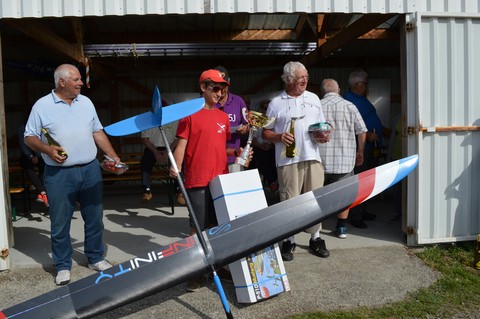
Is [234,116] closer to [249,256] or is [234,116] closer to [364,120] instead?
[249,256]

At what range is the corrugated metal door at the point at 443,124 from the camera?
436 centimetres

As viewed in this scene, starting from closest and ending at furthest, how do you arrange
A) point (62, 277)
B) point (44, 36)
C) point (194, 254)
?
1. point (194, 254)
2. point (62, 277)
3. point (44, 36)

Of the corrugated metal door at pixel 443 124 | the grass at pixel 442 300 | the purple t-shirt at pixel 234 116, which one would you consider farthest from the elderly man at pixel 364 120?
the purple t-shirt at pixel 234 116

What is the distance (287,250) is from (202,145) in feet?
4.85

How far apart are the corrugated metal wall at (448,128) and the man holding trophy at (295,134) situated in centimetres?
114

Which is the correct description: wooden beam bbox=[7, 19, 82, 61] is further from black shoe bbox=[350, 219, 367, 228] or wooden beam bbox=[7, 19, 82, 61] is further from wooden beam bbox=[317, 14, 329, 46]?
black shoe bbox=[350, 219, 367, 228]

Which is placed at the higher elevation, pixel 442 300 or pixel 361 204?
pixel 361 204

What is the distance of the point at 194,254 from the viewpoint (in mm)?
3047

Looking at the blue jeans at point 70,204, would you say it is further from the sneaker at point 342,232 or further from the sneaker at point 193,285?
the sneaker at point 342,232

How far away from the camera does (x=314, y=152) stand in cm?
419

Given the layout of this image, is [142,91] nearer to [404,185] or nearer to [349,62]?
[349,62]

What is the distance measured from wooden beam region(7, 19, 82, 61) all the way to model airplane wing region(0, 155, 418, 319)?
3.11 m

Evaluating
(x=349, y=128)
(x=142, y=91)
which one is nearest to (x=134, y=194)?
(x=142, y=91)

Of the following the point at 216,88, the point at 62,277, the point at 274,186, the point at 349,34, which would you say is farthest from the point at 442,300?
the point at 349,34
